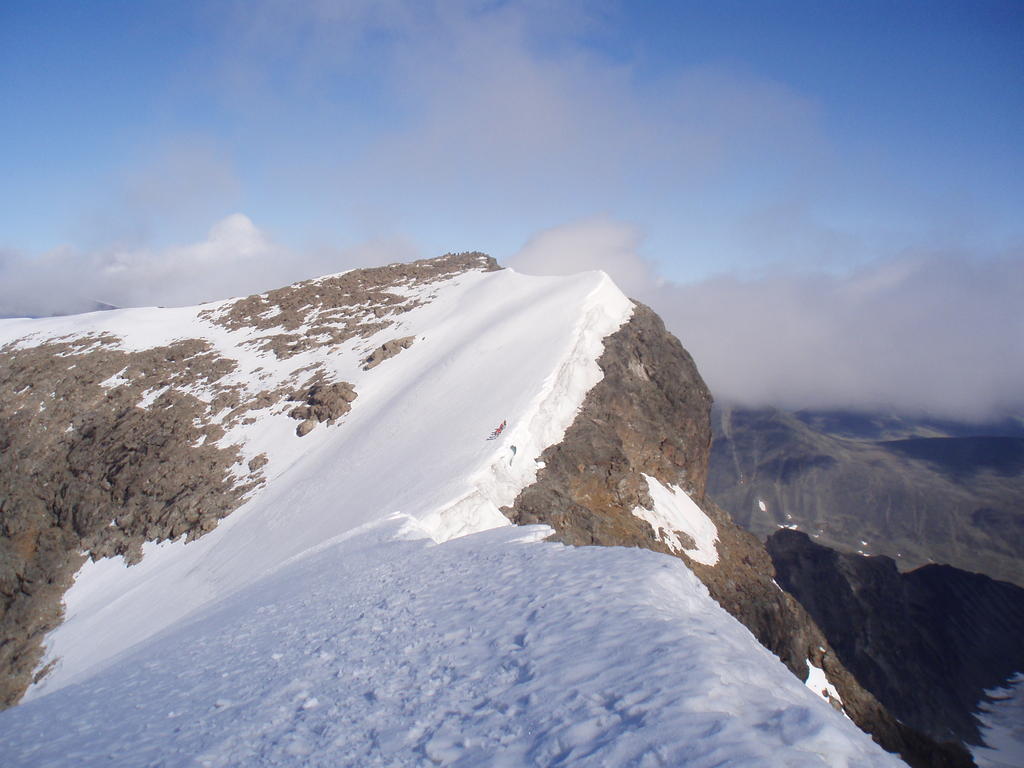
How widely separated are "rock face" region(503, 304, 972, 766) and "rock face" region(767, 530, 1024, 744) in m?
37.5

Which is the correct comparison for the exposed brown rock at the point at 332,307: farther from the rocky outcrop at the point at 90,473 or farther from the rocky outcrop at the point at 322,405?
the rocky outcrop at the point at 322,405

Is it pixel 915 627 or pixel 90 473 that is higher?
pixel 90 473

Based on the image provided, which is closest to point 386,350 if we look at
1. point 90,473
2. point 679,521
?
point 90,473

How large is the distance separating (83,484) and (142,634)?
12.2 m

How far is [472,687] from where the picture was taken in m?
5.14

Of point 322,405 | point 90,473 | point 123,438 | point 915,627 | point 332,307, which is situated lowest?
point 915,627

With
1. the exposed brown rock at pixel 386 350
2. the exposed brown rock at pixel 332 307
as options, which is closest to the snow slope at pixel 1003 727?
the exposed brown rock at pixel 386 350

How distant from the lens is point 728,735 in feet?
12.2

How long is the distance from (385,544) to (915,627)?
279 ft

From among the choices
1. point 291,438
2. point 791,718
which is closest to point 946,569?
point 291,438

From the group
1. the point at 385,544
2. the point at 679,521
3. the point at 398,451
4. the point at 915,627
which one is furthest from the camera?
the point at 915,627

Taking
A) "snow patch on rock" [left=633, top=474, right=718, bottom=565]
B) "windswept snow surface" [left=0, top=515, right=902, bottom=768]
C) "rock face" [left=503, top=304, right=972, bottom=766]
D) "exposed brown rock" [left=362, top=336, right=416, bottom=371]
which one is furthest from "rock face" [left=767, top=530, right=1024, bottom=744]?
"windswept snow surface" [left=0, top=515, right=902, bottom=768]

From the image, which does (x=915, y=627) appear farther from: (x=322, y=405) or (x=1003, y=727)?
(x=322, y=405)

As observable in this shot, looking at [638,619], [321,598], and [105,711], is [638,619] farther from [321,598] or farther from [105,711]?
[105,711]
